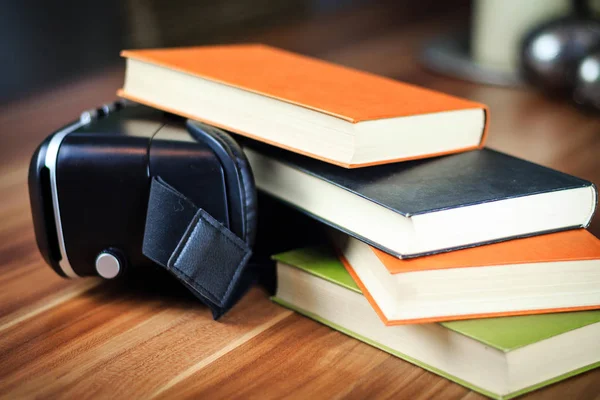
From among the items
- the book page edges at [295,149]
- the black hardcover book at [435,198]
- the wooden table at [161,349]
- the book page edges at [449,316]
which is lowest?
the wooden table at [161,349]

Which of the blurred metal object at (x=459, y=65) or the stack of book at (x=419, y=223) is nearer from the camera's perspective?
the stack of book at (x=419, y=223)

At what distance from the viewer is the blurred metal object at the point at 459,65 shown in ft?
4.45

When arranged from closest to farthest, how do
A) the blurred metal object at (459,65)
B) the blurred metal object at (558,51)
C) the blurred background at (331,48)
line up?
the blurred background at (331,48) < the blurred metal object at (558,51) < the blurred metal object at (459,65)

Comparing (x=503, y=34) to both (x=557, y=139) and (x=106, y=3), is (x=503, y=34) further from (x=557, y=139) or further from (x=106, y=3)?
(x=106, y=3)

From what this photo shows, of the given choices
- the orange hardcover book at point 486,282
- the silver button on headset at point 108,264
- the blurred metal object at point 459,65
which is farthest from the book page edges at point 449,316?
the blurred metal object at point 459,65

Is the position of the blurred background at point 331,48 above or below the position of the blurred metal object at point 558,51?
below

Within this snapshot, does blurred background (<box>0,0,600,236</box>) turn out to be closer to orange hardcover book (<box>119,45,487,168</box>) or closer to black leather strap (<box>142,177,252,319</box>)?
orange hardcover book (<box>119,45,487,168</box>)

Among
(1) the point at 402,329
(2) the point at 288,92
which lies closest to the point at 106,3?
(2) the point at 288,92

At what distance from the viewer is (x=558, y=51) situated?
1201 millimetres

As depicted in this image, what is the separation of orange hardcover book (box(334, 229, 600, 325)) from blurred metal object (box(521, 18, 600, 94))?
2.34 feet

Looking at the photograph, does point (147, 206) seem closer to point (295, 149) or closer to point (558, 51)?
point (295, 149)

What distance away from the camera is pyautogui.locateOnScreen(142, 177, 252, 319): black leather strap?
0.57 metres

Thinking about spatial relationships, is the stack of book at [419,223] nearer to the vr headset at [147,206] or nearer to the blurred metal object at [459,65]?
the vr headset at [147,206]

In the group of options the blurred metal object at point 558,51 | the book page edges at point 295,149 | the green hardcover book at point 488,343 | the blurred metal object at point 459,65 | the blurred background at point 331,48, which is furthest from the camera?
the blurred metal object at point 459,65
